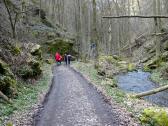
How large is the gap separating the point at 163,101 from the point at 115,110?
245 inches

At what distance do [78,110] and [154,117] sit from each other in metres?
3.88

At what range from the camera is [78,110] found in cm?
1400

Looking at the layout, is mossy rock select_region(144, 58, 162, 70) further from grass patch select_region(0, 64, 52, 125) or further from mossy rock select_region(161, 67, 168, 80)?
grass patch select_region(0, 64, 52, 125)

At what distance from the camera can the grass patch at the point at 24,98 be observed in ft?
44.2

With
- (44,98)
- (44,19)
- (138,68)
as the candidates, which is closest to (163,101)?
(44,98)

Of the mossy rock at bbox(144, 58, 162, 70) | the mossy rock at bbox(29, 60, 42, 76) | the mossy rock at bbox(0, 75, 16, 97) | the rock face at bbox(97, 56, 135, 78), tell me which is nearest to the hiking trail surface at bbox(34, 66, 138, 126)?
the mossy rock at bbox(0, 75, 16, 97)

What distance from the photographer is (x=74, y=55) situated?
158 feet

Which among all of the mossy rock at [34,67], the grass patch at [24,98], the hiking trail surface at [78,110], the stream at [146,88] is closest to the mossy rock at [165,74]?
the stream at [146,88]

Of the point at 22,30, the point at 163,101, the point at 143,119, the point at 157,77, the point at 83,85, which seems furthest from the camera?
the point at 22,30

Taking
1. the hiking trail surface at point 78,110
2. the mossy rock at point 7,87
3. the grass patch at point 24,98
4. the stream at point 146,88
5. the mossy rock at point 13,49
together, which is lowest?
the stream at point 146,88

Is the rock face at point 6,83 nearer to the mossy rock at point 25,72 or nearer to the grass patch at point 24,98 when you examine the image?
the grass patch at point 24,98

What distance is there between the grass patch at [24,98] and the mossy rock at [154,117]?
18.1ft

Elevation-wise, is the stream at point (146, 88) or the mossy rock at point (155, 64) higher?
the mossy rock at point (155, 64)

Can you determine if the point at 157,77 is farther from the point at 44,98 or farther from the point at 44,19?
the point at 44,19
